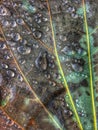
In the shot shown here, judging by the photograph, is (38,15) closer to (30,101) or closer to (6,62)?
(6,62)

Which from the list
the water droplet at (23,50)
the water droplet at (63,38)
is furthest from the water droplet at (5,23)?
the water droplet at (63,38)

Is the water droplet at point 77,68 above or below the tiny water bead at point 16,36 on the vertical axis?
below

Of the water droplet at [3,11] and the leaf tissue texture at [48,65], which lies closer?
the leaf tissue texture at [48,65]

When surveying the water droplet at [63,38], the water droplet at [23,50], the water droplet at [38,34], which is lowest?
the water droplet at [23,50]

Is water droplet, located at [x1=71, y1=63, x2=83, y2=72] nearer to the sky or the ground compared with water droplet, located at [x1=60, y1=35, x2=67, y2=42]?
nearer to the ground

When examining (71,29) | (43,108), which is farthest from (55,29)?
(43,108)

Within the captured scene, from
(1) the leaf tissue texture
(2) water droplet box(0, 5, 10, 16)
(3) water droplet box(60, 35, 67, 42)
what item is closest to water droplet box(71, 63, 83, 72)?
(1) the leaf tissue texture

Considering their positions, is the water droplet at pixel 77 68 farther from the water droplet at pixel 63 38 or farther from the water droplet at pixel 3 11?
the water droplet at pixel 3 11

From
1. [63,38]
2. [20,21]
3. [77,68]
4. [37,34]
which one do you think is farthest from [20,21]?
[77,68]

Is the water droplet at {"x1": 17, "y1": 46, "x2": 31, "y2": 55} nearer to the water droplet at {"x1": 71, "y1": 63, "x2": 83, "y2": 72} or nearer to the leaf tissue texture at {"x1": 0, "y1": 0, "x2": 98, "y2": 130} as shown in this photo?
the leaf tissue texture at {"x1": 0, "y1": 0, "x2": 98, "y2": 130}
